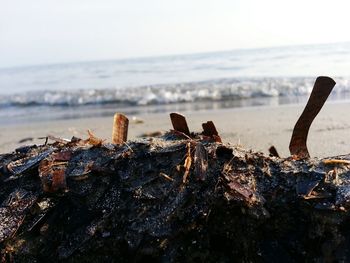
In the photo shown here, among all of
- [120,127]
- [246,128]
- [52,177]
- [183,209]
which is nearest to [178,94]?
[246,128]

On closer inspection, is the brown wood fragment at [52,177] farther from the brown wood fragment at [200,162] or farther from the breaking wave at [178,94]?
the breaking wave at [178,94]

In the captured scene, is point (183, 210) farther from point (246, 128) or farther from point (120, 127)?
point (246, 128)

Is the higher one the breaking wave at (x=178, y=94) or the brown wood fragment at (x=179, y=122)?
the brown wood fragment at (x=179, y=122)

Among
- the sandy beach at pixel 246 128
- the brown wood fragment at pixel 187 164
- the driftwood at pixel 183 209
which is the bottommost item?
the sandy beach at pixel 246 128

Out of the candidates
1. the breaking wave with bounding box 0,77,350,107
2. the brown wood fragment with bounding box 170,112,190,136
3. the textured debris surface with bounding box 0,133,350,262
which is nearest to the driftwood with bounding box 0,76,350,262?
the textured debris surface with bounding box 0,133,350,262

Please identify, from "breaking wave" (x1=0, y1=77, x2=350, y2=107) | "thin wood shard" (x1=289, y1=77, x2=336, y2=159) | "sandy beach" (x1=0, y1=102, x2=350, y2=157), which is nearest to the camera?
"thin wood shard" (x1=289, y1=77, x2=336, y2=159)

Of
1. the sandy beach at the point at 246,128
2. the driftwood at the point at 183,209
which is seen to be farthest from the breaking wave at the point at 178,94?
the driftwood at the point at 183,209

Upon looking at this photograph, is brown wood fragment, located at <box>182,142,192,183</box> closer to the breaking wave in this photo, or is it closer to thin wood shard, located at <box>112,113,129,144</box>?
thin wood shard, located at <box>112,113,129,144</box>
